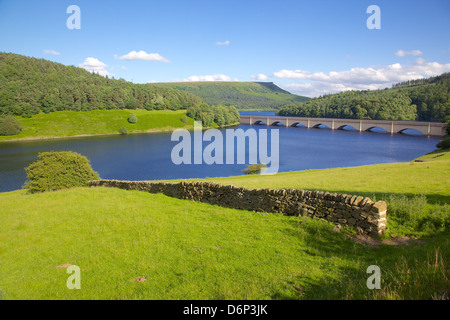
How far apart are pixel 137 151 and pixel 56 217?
225 feet

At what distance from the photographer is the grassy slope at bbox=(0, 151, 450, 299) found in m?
6.90

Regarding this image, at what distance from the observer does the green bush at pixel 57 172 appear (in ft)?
84.8

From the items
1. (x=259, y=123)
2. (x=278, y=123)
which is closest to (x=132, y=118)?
(x=259, y=123)

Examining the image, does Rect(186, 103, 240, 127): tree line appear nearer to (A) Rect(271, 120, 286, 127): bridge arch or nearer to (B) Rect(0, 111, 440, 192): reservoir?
(A) Rect(271, 120, 286, 127): bridge arch

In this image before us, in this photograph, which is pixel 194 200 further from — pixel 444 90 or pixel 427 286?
pixel 444 90

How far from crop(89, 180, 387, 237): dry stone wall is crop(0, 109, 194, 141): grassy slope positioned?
357 feet

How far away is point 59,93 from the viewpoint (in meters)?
133

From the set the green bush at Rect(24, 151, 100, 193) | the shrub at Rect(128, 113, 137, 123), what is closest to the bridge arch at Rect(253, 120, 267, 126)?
the shrub at Rect(128, 113, 137, 123)

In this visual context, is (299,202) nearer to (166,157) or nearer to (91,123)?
(166,157)

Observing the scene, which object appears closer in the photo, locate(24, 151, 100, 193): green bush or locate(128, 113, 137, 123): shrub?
locate(24, 151, 100, 193): green bush

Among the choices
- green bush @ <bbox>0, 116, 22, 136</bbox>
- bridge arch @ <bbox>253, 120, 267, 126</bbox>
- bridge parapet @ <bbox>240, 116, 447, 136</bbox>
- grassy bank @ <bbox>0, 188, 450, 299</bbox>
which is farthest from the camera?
bridge arch @ <bbox>253, 120, 267, 126</bbox>

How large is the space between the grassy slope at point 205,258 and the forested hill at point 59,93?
129 m

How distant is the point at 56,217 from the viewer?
14.9 m

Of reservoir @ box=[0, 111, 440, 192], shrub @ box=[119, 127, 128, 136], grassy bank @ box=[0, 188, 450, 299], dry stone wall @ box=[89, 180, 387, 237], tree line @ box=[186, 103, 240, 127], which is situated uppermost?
tree line @ box=[186, 103, 240, 127]
